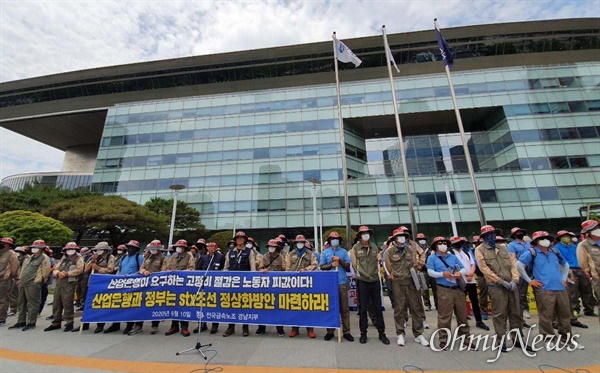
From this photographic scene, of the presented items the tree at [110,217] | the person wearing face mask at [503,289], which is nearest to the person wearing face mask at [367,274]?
the person wearing face mask at [503,289]

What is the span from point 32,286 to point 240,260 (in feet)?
17.7

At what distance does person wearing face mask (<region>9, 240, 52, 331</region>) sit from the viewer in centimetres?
681

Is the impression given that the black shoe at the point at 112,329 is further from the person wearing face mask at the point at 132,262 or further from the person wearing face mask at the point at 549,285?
the person wearing face mask at the point at 549,285

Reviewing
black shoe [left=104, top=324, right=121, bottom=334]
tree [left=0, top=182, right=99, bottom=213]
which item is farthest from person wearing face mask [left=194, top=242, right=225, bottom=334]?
tree [left=0, top=182, right=99, bottom=213]

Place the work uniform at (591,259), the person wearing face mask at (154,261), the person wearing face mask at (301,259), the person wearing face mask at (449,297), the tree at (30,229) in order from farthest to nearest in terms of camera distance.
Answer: the tree at (30,229), the person wearing face mask at (154,261), the person wearing face mask at (301,259), the work uniform at (591,259), the person wearing face mask at (449,297)

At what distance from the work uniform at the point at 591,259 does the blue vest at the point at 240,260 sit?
22.6 feet

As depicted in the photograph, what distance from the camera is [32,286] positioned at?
6.84m

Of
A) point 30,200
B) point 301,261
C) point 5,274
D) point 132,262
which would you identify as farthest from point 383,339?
point 30,200

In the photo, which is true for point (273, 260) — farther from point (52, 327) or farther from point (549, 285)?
point (52, 327)

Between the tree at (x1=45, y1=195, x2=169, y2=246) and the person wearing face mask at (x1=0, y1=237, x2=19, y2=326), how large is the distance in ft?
52.8

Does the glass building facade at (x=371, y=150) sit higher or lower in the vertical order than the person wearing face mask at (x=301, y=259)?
higher

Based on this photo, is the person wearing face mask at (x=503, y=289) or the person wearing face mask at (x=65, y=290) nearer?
the person wearing face mask at (x=503, y=289)

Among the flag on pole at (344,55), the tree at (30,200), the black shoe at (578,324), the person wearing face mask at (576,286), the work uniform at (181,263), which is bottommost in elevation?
the black shoe at (578,324)

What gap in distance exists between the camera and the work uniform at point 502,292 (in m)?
4.84
